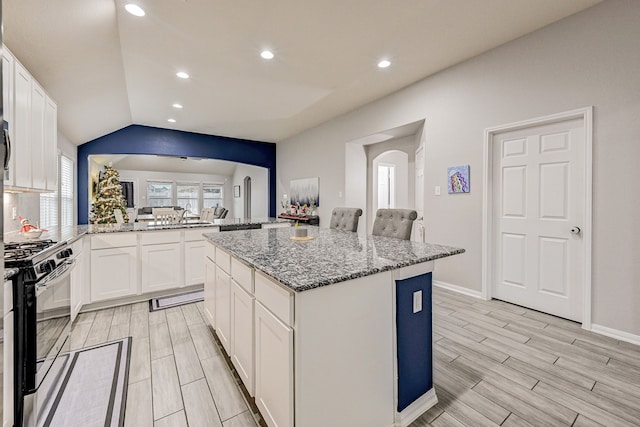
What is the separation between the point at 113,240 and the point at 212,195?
27.4 ft

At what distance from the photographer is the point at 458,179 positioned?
3566 millimetres

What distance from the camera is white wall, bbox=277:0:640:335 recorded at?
2.40 metres

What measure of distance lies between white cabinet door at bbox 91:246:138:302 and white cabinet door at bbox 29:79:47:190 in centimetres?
93

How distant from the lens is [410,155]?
4.99m

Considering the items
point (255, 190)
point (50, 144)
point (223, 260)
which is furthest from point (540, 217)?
point (255, 190)

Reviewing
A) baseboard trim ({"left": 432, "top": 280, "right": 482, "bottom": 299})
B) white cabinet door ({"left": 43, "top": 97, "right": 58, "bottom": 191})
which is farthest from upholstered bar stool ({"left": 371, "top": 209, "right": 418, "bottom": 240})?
white cabinet door ({"left": 43, "top": 97, "right": 58, "bottom": 191})

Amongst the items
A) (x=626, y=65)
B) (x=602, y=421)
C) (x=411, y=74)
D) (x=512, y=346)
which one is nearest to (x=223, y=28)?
(x=411, y=74)

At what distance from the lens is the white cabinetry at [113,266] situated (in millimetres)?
3102

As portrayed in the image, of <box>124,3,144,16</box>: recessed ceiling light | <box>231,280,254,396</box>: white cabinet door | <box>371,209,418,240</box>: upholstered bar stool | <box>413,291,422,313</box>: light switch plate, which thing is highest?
<box>124,3,144,16</box>: recessed ceiling light

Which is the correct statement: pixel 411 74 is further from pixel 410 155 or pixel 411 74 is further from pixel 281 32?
pixel 281 32

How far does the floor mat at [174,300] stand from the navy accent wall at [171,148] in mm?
3664

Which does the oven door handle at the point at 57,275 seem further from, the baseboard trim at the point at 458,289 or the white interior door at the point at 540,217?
the white interior door at the point at 540,217

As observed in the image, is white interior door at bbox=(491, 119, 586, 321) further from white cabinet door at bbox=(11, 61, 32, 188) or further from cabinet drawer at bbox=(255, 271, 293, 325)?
white cabinet door at bbox=(11, 61, 32, 188)

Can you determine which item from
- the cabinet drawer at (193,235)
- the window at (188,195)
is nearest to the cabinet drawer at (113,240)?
the cabinet drawer at (193,235)
